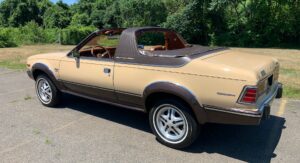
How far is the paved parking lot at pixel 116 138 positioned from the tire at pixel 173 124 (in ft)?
0.46

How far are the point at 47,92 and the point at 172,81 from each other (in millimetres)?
3146

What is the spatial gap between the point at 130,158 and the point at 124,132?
910mm

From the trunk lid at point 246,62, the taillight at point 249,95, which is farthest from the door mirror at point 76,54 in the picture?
the taillight at point 249,95

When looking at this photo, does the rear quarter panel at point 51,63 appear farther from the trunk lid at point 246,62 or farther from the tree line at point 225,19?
the tree line at point 225,19

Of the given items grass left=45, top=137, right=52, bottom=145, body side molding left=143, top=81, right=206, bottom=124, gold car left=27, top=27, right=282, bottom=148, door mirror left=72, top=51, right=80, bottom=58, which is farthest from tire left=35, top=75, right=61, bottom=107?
body side molding left=143, top=81, right=206, bottom=124

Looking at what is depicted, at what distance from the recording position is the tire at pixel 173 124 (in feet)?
13.9

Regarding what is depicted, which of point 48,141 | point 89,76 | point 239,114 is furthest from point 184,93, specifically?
point 48,141

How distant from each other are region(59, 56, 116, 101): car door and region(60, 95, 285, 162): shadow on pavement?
636mm

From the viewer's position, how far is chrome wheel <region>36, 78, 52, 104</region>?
6285 millimetres

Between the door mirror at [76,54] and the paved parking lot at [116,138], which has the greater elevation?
the door mirror at [76,54]

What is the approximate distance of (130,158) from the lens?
165 inches

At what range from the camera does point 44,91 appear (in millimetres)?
6363

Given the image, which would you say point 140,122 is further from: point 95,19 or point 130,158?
point 95,19

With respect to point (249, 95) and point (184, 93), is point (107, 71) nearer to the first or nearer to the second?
point (184, 93)
